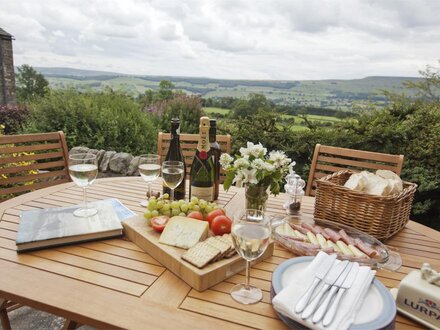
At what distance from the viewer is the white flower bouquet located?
1.23 meters

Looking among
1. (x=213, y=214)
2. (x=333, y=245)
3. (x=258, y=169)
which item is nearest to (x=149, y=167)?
(x=213, y=214)

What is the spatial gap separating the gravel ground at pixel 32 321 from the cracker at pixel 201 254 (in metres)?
1.55

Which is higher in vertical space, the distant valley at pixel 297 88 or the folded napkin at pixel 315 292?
the distant valley at pixel 297 88

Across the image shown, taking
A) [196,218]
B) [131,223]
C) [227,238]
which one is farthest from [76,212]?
[227,238]

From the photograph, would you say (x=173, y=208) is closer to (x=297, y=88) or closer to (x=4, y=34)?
(x=297, y=88)

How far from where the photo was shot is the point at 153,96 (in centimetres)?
732

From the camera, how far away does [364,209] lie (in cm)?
130

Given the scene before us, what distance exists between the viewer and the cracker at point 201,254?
956mm

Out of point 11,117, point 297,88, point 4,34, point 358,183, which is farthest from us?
point 4,34

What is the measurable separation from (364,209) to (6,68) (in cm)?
1975

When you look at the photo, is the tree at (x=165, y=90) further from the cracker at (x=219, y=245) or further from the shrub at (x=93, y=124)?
the cracker at (x=219, y=245)

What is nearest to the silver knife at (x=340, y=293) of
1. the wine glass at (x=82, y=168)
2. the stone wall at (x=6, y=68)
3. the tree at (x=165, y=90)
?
the wine glass at (x=82, y=168)

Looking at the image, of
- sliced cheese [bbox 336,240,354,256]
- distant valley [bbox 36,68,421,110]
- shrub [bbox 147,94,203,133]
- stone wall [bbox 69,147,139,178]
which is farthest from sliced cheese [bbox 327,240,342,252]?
shrub [bbox 147,94,203,133]

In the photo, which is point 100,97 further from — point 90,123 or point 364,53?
point 364,53
